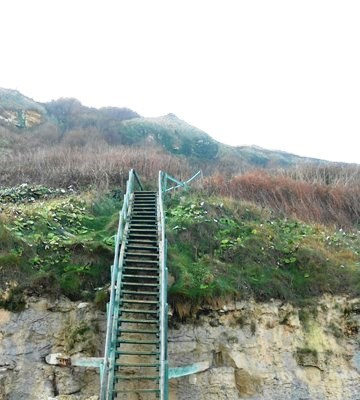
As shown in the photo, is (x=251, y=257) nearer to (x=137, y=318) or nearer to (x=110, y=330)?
(x=137, y=318)

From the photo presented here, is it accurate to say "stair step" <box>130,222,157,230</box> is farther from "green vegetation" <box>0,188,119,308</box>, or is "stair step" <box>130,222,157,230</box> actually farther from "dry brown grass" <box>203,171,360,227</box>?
"dry brown grass" <box>203,171,360,227</box>

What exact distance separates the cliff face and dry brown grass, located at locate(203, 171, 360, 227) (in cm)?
744

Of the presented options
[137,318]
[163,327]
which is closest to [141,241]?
[137,318]

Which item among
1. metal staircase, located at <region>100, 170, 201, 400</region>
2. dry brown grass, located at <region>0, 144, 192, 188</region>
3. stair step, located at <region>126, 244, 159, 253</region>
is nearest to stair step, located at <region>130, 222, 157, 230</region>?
metal staircase, located at <region>100, 170, 201, 400</region>

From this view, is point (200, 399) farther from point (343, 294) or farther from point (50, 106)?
point (50, 106)

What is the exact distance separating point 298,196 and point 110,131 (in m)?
28.0

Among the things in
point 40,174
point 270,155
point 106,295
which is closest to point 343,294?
point 106,295

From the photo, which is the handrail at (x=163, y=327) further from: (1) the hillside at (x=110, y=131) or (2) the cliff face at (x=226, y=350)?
(1) the hillside at (x=110, y=131)

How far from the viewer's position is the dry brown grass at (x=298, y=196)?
1878 cm

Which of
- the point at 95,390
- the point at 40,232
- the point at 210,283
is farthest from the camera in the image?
the point at 40,232

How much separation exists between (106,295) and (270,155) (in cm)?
4630

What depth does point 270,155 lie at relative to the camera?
178 ft

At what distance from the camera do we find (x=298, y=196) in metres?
20.2

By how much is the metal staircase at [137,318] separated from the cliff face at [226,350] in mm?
627
